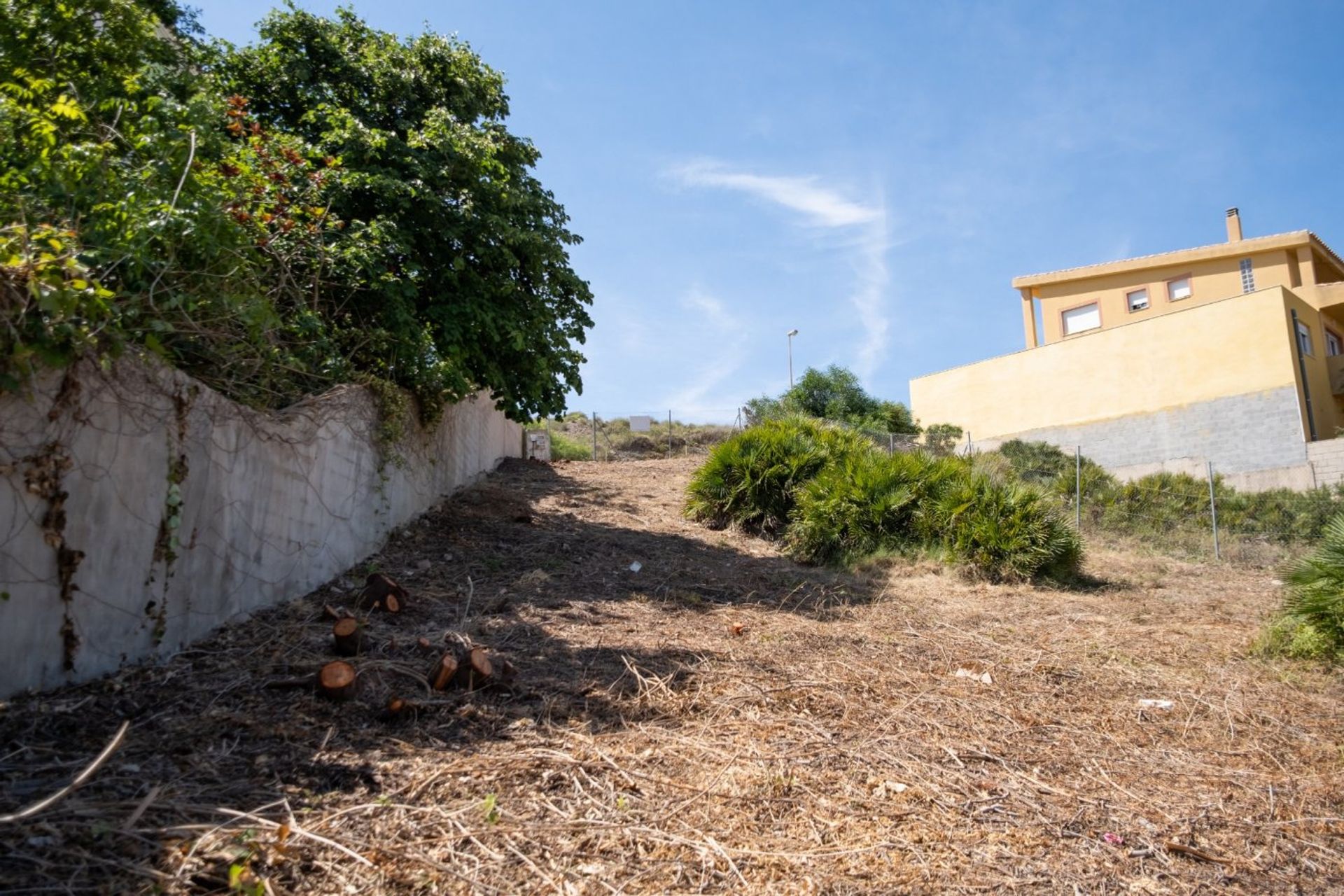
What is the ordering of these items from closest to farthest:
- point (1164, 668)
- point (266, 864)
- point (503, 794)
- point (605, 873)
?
point (266, 864) → point (605, 873) → point (503, 794) → point (1164, 668)

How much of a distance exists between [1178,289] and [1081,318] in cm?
306

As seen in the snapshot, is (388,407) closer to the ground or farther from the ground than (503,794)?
farther from the ground

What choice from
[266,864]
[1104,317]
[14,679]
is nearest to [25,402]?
[14,679]

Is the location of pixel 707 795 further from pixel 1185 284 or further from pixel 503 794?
pixel 1185 284

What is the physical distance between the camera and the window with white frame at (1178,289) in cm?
2828

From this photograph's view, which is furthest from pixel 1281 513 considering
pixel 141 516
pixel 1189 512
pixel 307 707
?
pixel 141 516

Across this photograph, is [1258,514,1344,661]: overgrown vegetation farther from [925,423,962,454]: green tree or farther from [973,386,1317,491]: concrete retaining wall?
[973,386,1317,491]: concrete retaining wall

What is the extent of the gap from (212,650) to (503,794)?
8.17ft

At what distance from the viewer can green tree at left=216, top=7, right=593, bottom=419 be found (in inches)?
332

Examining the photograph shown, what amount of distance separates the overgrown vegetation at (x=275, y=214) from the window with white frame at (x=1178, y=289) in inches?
990

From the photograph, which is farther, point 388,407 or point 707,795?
point 388,407

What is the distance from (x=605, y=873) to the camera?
10.2 ft

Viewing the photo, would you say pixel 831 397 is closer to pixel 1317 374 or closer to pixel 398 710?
pixel 1317 374

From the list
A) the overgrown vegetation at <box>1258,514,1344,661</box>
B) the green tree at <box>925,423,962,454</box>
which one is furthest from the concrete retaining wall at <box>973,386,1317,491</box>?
the overgrown vegetation at <box>1258,514,1344,661</box>
